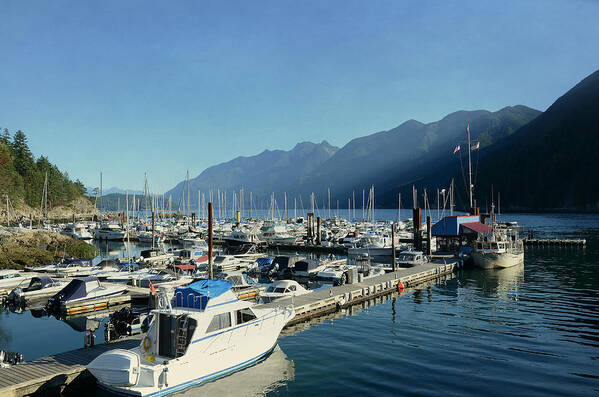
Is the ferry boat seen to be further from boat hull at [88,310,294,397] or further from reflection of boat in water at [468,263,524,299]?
boat hull at [88,310,294,397]

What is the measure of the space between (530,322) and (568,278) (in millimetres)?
21376

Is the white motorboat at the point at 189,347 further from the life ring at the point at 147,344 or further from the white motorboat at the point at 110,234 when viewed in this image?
the white motorboat at the point at 110,234

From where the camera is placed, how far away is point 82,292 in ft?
108

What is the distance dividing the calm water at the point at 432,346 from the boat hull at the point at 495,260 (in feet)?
40.1

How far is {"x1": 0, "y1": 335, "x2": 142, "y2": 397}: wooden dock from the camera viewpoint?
1565 cm

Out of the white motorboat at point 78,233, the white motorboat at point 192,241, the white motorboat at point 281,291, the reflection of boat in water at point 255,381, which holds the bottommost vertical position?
the reflection of boat in water at point 255,381

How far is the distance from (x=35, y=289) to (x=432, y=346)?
32.8 m

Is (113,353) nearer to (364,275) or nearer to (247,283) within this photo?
(247,283)

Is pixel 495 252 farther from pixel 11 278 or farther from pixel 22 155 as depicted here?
pixel 22 155

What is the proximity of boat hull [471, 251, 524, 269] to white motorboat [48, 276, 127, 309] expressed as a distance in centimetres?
4169

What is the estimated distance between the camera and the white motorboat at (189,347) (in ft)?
51.5

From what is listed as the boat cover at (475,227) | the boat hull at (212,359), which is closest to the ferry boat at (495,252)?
the boat cover at (475,227)

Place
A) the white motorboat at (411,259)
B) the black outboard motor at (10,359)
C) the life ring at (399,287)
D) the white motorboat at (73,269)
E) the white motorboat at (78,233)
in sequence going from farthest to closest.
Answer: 1. the white motorboat at (78,233)
2. the white motorboat at (411,259)
3. the white motorboat at (73,269)
4. the life ring at (399,287)
5. the black outboard motor at (10,359)

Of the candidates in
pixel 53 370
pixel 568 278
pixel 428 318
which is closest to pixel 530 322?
pixel 428 318
